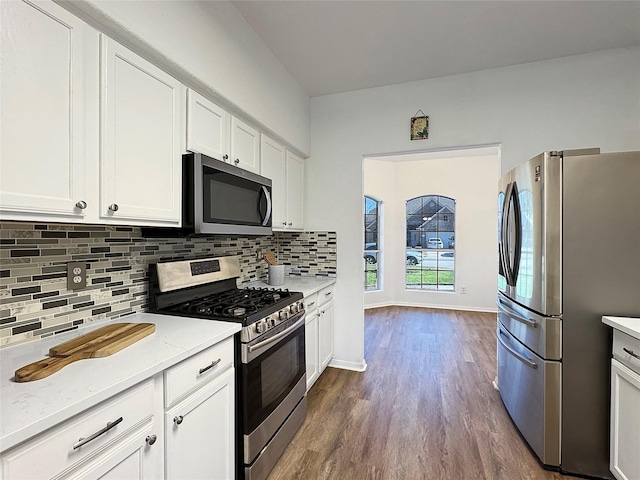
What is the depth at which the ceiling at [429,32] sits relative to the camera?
1900 mm

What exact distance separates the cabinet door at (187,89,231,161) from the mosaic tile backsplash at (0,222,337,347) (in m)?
0.62

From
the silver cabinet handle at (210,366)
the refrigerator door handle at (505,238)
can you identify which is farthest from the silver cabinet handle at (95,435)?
the refrigerator door handle at (505,238)

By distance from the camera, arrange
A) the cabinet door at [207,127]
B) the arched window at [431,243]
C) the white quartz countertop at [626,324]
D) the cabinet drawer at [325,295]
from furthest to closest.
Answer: the arched window at [431,243]
the cabinet drawer at [325,295]
the cabinet door at [207,127]
the white quartz countertop at [626,324]

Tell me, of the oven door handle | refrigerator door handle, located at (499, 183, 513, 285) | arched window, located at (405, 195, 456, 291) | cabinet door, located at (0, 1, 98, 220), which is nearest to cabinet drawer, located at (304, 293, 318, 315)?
the oven door handle

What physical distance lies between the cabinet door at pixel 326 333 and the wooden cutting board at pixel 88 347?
1.60 metres

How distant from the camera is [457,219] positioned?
18.6ft

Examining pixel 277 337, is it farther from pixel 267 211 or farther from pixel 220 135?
pixel 220 135

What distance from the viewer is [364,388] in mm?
2695

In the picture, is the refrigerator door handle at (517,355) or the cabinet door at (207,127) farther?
the refrigerator door handle at (517,355)

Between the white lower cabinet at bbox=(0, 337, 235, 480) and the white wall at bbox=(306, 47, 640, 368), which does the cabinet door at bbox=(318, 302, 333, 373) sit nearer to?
the white wall at bbox=(306, 47, 640, 368)

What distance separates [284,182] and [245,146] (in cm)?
65

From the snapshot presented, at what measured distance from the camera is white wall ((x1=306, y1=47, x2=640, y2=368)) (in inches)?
92.0

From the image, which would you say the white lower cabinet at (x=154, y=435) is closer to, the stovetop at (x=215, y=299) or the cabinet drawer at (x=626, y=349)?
the stovetop at (x=215, y=299)

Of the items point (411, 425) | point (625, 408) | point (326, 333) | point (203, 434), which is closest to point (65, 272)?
point (203, 434)
